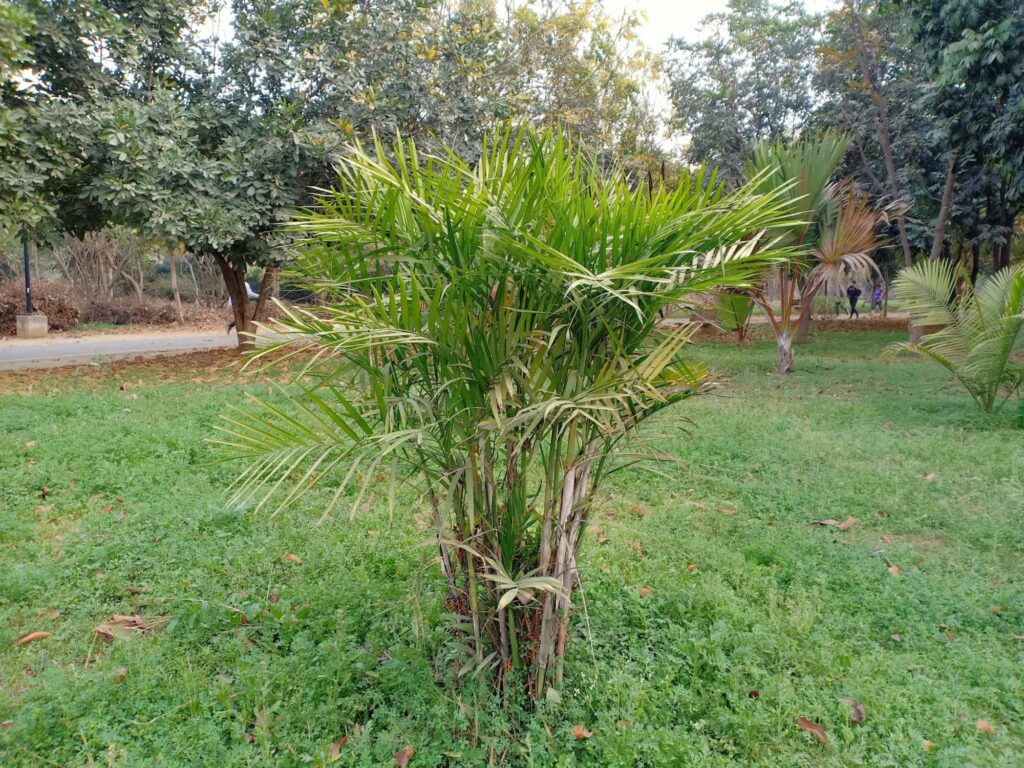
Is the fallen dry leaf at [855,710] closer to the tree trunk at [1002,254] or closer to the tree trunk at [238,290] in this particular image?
the tree trunk at [238,290]

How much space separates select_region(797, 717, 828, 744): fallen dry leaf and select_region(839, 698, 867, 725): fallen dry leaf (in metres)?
0.14

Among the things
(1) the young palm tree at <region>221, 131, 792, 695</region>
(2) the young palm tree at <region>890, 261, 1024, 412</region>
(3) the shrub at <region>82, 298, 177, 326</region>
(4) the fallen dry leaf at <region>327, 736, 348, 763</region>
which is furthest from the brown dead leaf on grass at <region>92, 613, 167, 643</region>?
(3) the shrub at <region>82, 298, 177, 326</region>

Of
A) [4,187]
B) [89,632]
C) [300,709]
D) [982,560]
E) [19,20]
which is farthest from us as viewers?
[4,187]

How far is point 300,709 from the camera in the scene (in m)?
2.40

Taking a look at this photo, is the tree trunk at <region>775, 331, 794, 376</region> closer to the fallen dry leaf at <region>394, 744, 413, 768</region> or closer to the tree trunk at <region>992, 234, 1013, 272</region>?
the tree trunk at <region>992, 234, 1013, 272</region>

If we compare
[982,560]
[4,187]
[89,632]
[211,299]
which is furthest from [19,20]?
[211,299]

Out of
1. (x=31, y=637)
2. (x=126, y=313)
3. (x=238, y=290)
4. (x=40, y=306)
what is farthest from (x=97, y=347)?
(x=31, y=637)

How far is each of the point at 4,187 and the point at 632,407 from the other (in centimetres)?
819

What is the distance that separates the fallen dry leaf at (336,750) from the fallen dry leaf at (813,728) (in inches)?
58.5

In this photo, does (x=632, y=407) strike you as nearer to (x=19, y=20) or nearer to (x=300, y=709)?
(x=300, y=709)

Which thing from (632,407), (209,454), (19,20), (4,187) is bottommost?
(209,454)

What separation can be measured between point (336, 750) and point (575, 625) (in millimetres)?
1007

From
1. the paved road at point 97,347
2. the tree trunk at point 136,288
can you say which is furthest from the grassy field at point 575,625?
the tree trunk at point 136,288

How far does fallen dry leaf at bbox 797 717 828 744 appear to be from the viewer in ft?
7.60
